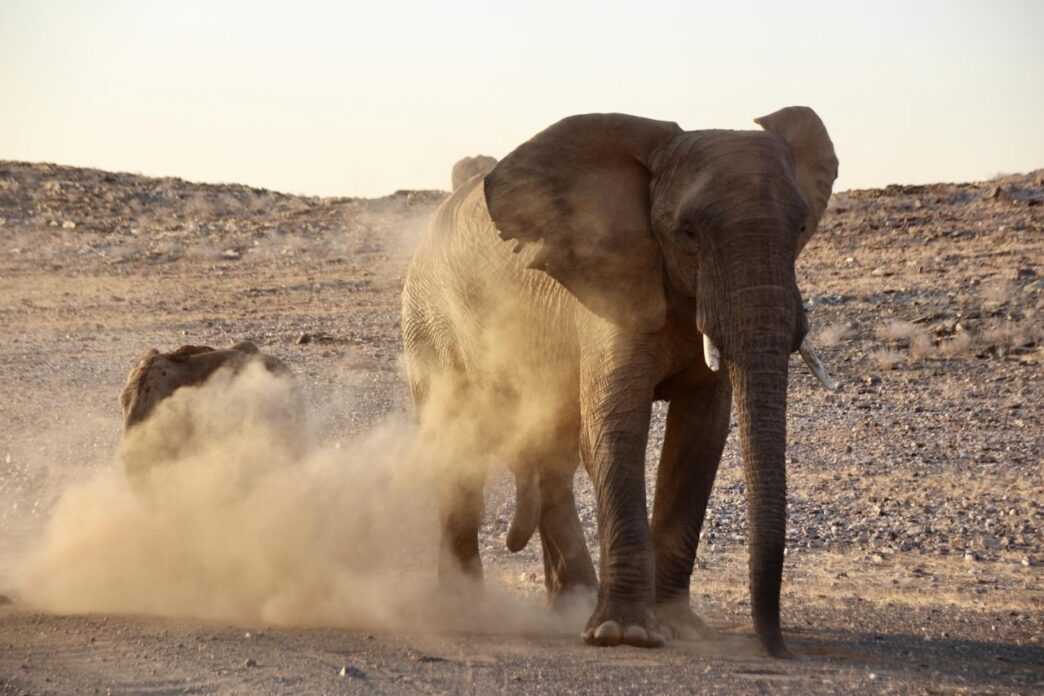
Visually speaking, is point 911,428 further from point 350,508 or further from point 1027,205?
point 1027,205

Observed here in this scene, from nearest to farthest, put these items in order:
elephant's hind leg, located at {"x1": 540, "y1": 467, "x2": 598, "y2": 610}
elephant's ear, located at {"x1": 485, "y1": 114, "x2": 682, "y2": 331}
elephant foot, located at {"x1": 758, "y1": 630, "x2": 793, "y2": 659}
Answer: elephant foot, located at {"x1": 758, "y1": 630, "x2": 793, "y2": 659}, elephant's ear, located at {"x1": 485, "y1": 114, "x2": 682, "y2": 331}, elephant's hind leg, located at {"x1": 540, "y1": 467, "x2": 598, "y2": 610}

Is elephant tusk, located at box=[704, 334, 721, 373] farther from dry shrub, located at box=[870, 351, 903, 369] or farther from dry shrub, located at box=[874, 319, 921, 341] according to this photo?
dry shrub, located at box=[874, 319, 921, 341]

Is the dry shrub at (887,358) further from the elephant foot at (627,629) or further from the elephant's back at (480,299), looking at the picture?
the elephant foot at (627,629)

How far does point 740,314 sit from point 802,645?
59.0 inches

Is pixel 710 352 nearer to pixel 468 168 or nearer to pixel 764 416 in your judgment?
pixel 764 416

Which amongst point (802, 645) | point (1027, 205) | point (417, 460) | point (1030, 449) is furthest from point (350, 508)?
point (1027, 205)

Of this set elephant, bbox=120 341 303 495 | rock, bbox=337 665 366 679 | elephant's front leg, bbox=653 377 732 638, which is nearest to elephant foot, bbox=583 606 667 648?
elephant's front leg, bbox=653 377 732 638

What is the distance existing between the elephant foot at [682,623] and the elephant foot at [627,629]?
22cm

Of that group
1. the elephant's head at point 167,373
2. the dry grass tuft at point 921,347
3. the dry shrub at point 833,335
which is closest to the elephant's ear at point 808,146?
the elephant's head at point 167,373

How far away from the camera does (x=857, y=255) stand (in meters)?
23.7

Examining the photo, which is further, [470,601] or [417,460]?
[417,460]

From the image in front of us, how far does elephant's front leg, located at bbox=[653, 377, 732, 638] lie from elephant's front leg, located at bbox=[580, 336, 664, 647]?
0.44m

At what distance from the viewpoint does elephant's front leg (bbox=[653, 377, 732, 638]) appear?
8.20m

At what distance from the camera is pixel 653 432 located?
48.8ft
